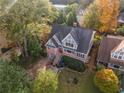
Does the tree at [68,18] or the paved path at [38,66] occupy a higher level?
the tree at [68,18]

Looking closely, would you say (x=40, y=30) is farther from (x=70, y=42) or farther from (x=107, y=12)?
(x=107, y=12)

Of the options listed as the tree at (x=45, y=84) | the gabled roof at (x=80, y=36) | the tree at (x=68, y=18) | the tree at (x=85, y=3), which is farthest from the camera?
the tree at (x=85, y=3)

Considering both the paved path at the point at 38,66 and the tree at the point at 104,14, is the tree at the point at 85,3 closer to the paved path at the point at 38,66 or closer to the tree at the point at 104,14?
the tree at the point at 104,14

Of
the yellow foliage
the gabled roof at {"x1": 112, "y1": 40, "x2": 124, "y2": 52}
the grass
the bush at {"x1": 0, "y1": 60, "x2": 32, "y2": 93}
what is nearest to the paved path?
the grass

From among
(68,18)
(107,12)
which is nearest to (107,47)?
(107,12)

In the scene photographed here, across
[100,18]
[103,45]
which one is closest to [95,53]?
[103,45]

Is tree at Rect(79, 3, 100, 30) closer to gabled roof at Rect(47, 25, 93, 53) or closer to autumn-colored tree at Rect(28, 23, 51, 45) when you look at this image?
gabled roof at Rect(47, 25, 93, 53)

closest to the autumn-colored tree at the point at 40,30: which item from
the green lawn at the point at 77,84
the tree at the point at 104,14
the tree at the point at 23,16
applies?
the tree at the point at 23,16

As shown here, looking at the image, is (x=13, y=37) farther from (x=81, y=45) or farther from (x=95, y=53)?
(x=95, y=53)
